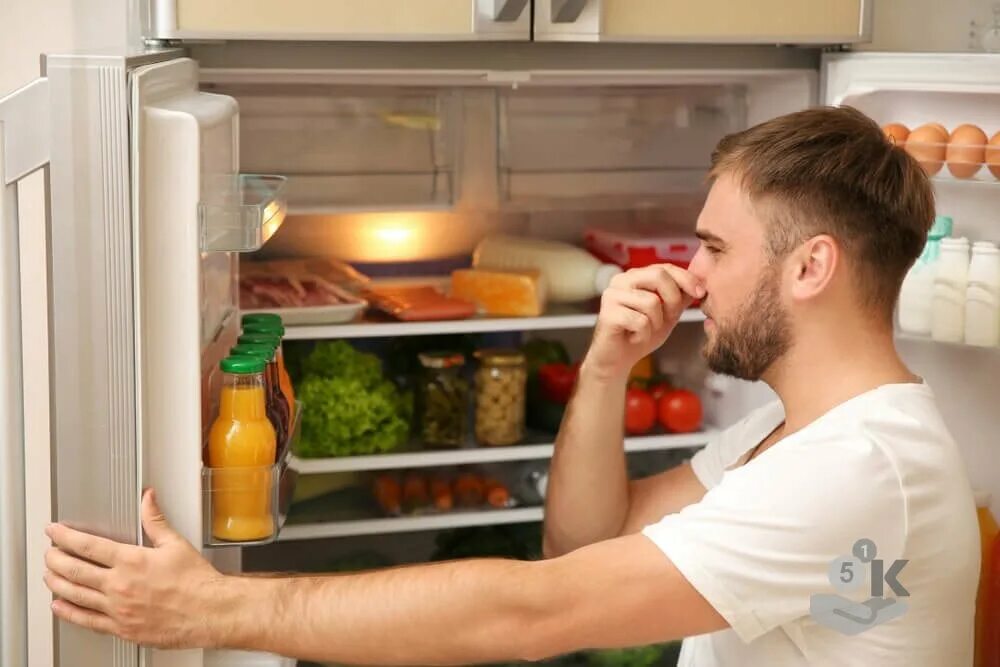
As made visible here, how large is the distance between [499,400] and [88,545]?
1.02 meters

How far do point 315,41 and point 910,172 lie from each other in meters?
0.82

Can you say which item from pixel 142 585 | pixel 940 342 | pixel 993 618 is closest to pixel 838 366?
pixel 940 342

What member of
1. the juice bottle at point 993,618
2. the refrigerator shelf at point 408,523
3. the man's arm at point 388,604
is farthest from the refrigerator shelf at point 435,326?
the man's arm at point 388,604

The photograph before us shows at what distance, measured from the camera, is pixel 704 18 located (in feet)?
6.21

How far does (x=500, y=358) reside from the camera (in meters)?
2.21

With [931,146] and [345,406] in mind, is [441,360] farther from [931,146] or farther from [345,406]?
[931,146]

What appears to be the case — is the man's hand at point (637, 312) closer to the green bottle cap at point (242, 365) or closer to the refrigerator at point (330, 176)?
the refrigerator at point (330, 176)

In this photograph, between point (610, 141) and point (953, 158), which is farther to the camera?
point (610, 141)

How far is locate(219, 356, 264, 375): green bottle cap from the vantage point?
1357 millimetres

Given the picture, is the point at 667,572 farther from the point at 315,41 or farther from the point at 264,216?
the point at 315,41

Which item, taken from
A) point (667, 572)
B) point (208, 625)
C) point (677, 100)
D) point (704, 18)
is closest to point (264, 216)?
point (208, 625)

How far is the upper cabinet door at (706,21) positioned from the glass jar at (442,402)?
0.61 metres

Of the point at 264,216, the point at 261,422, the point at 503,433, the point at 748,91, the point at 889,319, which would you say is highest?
the point at 748,91

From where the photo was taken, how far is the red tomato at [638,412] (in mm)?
2289
